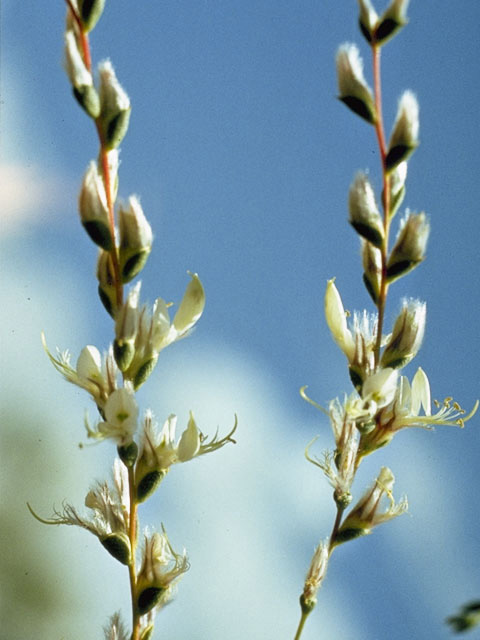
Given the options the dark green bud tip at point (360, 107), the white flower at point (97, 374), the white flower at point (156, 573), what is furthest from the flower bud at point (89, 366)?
the dark green bud tip at point (360, 107)

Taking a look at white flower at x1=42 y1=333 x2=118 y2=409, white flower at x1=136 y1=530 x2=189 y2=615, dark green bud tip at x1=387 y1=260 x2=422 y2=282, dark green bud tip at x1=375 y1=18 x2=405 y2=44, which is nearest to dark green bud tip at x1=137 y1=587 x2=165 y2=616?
white flower at x1=136 y1=530 x2=189 y2=615

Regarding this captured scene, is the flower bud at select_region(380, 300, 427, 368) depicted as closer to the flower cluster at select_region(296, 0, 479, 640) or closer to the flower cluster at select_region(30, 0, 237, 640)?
the flower cluster at select_region(296, 0, 479, 640)

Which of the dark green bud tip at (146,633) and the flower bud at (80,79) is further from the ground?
the flower bud at (80,79)

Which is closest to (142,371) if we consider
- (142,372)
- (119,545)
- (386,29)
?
(142,372)

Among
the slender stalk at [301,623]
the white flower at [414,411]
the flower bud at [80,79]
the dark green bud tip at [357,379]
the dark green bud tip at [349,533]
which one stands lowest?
the slender stalk at [301,623]

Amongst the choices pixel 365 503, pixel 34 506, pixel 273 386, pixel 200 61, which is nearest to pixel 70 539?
pixel 34 506

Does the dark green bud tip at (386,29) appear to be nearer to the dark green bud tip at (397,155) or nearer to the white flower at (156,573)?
the dark green bud tip at (397,155)
